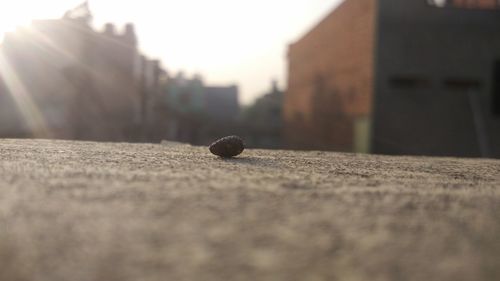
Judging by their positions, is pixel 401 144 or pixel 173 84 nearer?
pixel 401 144

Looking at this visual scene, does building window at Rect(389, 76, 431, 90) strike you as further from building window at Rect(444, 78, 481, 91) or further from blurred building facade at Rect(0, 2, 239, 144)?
blurred building facade at Rect(0, 2, 239, 144)

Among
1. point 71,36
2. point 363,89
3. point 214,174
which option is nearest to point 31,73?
point 71,36

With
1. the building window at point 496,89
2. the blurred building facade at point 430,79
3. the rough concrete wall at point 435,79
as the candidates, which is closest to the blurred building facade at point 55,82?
the blurred building facade at point 430,79

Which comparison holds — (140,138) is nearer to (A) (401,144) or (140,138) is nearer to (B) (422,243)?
(A) (401,144)

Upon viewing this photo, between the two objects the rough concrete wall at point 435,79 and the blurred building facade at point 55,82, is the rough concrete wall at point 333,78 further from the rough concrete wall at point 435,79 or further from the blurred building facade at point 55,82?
the blurred building facade at point 55,82

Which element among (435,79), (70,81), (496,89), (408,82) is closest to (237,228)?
(408,82)

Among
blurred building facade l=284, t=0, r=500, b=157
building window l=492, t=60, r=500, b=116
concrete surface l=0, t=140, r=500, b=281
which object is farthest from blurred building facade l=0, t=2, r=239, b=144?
concrete surface l=0, t=140, r=500, b=281

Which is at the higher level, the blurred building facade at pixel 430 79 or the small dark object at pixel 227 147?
the blurred building facade at pixel 430 79
